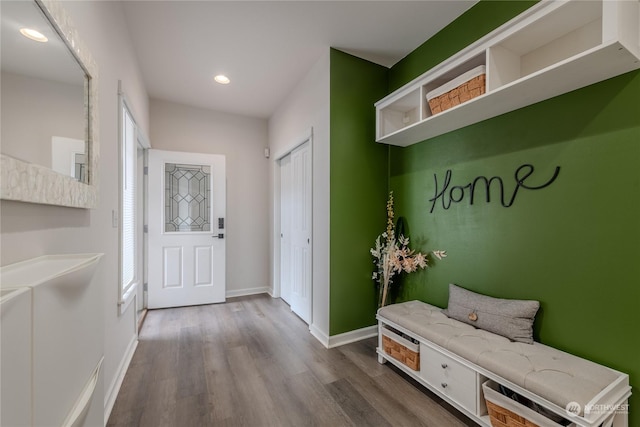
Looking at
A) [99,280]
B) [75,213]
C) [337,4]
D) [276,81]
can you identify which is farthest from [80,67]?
[276,81]

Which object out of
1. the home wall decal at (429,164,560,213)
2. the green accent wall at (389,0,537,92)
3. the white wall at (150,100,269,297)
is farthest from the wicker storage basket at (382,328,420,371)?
the white wall at (150,100,269,297)

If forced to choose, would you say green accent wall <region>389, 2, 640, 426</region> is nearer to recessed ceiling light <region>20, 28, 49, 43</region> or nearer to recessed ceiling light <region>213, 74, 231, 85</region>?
recessed ceiling light <region>213, 74, 231, 85</region>

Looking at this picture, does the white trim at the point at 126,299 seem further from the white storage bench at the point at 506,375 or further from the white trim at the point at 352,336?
the white storage bench at the point at 506,375

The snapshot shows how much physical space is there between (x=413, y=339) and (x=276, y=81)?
3.00 meters

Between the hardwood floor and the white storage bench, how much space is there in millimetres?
211

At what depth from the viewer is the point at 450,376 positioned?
166cm

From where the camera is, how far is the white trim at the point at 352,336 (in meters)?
2.53

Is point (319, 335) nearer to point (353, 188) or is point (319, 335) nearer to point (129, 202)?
point (353, 188)

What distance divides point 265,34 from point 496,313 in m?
2.79

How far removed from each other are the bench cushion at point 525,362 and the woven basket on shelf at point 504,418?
17 centimetres

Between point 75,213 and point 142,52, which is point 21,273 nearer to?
point 75,213

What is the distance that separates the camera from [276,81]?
10.3 ft

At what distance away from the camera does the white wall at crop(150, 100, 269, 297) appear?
12.5ft

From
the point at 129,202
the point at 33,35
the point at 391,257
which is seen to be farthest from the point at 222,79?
the point at 391,257
